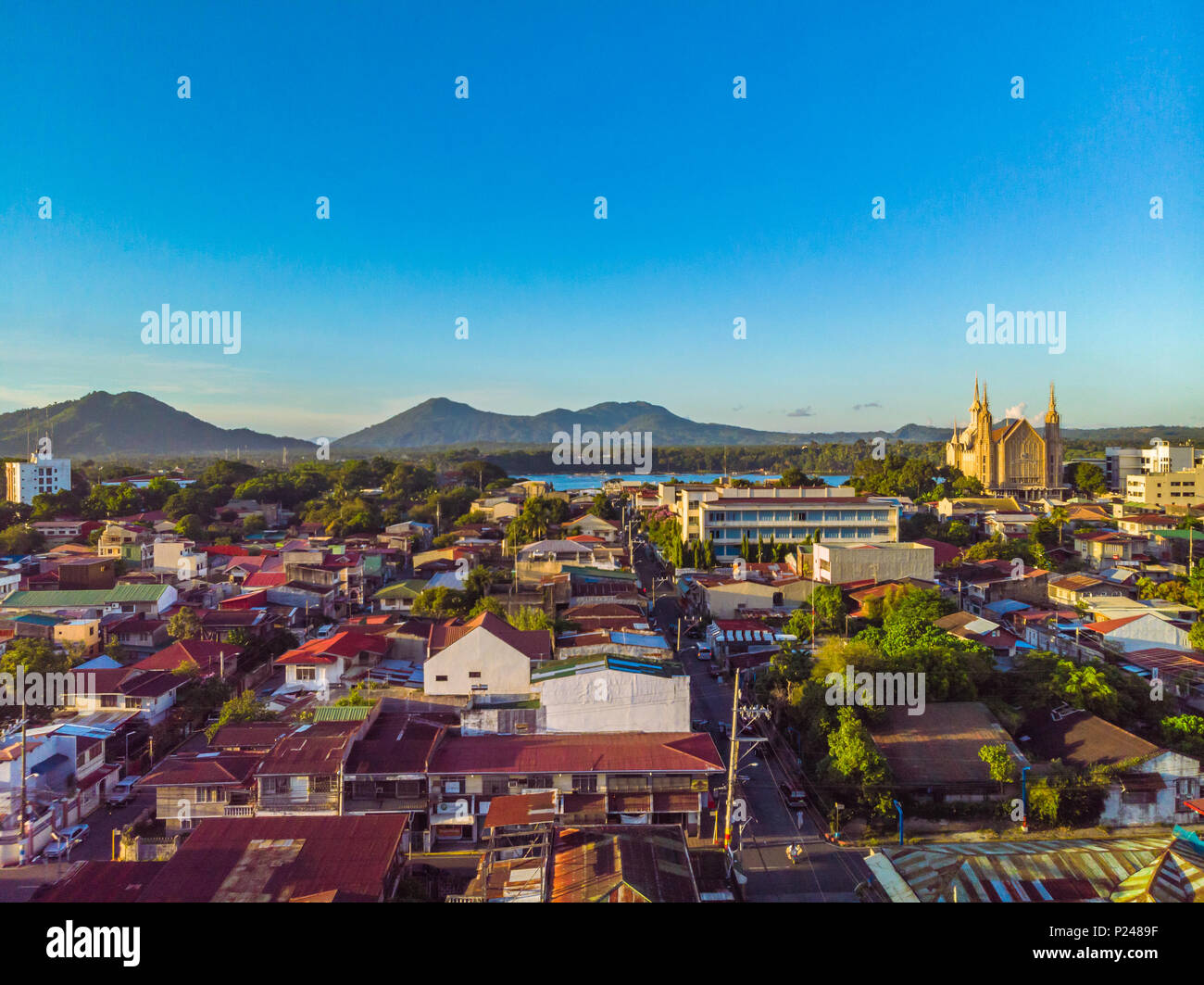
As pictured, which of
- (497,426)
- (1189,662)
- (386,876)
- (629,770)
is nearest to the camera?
(386,876)

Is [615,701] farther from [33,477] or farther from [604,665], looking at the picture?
[33,477]

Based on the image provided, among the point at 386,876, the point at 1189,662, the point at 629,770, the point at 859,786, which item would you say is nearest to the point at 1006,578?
the point at 1189,662

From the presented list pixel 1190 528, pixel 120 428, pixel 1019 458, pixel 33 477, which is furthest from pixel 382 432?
pixel 1190 528

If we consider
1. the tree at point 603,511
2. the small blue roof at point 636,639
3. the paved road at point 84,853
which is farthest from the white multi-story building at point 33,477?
the small blue roof at point 636,639

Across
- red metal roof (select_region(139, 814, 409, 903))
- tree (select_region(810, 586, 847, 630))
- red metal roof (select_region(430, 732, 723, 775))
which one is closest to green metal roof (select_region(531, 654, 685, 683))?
red metal roof (select_region(430, 732, 723, 775))
